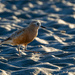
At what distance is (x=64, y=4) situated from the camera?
15562mm

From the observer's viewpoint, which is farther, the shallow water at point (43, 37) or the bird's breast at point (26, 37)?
the bird's breast at point (26, 37)

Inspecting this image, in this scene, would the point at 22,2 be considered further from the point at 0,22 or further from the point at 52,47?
the point at 52,47

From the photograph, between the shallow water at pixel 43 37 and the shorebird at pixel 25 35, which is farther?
the shorebird at pixel 25 35

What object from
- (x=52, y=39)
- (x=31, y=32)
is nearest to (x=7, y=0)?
(x=52, y=39)

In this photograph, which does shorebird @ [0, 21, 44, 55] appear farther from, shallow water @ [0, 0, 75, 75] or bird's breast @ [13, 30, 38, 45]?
shallow water @ [0, 0, 75, 75]

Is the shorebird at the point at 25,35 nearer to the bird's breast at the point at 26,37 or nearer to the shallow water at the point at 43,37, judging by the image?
the bird's breast at the point at 26,37

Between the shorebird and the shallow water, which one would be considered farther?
the shorebird

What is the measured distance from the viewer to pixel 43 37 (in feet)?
34.9

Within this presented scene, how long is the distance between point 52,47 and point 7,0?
22.9 feet

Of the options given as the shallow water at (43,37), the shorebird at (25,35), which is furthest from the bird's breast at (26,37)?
the shallow water at (43,37)

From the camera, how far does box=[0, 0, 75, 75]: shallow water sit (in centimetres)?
761

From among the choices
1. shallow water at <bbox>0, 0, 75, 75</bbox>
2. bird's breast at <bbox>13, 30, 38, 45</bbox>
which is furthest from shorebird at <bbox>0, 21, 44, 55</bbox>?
shallow water at <bbox>0, 0, 75, 75</bbox>

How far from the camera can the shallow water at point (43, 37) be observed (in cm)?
761

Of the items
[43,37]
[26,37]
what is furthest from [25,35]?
[43,37]
